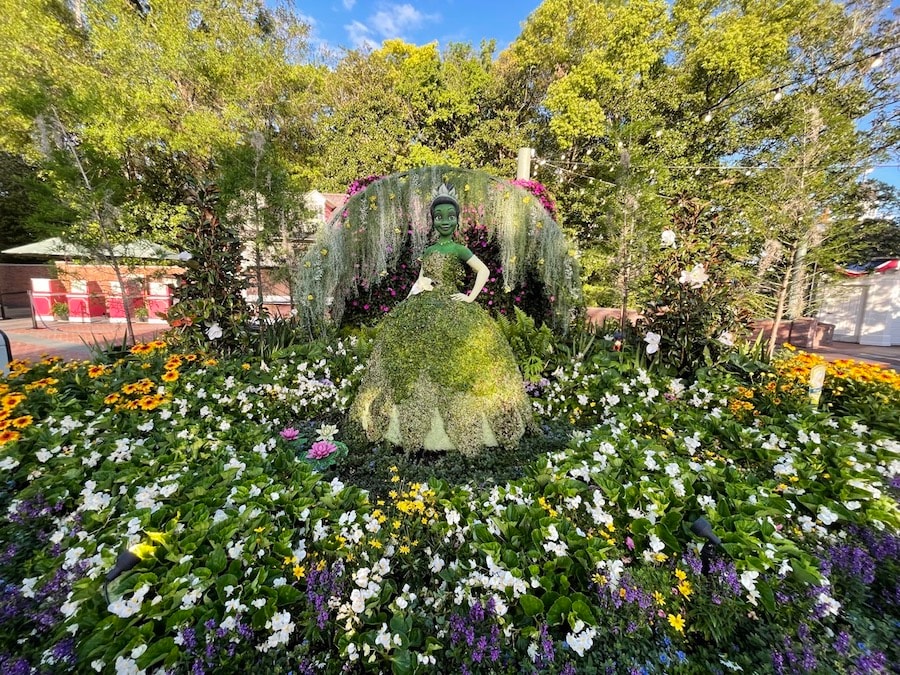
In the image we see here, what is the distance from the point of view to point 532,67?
14.0 m

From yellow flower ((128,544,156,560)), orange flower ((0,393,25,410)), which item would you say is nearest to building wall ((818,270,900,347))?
yellow flower ((128,544,156,560))

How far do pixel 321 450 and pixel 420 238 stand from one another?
3.95m

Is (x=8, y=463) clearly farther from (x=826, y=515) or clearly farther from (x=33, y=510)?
(x=826, y=515)

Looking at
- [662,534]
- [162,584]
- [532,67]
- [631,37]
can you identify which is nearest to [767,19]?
[631,37]

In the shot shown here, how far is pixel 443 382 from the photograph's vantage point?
2.71 meters

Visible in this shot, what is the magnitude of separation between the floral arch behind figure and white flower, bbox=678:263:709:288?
5.06ft

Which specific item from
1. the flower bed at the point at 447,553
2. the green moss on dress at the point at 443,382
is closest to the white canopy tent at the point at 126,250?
the flower bed at the point at 447,553

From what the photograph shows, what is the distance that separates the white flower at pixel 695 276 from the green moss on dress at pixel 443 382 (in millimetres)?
2308

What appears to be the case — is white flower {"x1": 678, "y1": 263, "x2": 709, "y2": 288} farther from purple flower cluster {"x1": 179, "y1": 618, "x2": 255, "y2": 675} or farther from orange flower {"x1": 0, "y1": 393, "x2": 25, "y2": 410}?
orange flower {"x1": 0, "y1": 393, "x2": 25, "y2": 410}

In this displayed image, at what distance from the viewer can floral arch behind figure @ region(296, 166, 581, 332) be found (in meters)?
5.14

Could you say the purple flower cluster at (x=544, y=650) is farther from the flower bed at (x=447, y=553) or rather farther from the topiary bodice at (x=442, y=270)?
the topiary bodice at (x=442, y=270)

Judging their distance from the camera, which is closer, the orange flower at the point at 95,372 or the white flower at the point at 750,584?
the white flower at the point at 750,584

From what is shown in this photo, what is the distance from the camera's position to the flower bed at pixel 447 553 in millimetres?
1410

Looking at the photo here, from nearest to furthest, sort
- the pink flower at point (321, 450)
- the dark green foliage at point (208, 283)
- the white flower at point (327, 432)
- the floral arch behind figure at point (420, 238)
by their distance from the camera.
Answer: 1. the pink flower at point (321, 450)
2. the white flower at point (327, 432)
3. the dark green foliage at point (208, 283)
4. the floral arch behind figure at point (420, 238)
